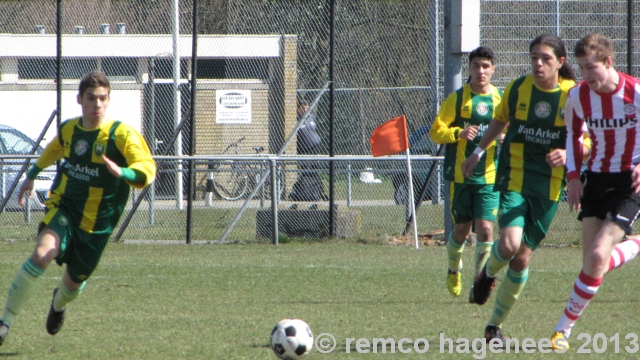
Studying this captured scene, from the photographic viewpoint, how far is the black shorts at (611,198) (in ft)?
16.7

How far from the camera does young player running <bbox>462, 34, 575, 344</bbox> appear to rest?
5.68 m

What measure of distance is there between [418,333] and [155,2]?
951 centimetres

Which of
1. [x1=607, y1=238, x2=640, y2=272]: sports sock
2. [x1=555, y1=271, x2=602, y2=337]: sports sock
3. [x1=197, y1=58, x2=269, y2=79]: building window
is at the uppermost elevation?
[x1=197, y1=58, x2=269, y2=79]: building window

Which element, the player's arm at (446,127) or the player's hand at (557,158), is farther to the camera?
the player's arm at (446,127)

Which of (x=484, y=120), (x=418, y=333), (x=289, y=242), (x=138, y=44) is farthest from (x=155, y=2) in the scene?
(x=418, y=333)

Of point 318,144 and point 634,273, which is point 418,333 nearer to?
point 634,273

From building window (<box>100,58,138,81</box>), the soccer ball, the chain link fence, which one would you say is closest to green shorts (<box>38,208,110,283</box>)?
the soccer ball

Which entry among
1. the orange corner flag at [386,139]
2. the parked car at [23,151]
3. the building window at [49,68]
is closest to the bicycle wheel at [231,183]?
the orange corner flag at [386,139]

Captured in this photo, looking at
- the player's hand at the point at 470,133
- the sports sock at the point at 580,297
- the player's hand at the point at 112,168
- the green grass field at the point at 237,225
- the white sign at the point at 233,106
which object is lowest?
the green grass field at the point at 237,225

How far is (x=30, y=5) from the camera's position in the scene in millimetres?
14070

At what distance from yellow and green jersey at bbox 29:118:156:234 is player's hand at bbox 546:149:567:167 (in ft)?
8.17

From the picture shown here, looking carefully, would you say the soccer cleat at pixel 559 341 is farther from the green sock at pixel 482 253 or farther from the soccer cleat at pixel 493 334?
the green sock at pixel 482 253

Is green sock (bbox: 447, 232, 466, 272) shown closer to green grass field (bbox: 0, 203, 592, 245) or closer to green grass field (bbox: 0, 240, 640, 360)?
green grass field (bbox: 0, 240, 640, 360)

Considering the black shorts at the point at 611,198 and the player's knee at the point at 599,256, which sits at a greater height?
the black shorts at the point at 611,198
